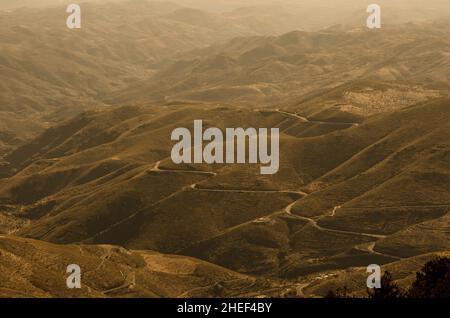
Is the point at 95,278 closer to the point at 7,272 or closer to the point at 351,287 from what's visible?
the point at 7,272
